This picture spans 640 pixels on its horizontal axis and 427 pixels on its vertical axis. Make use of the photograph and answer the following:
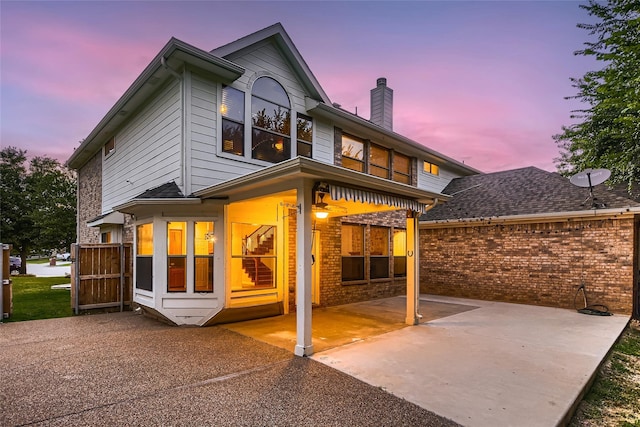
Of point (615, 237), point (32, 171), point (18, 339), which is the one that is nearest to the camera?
point (18, 339)

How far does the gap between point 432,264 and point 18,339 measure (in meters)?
11.4

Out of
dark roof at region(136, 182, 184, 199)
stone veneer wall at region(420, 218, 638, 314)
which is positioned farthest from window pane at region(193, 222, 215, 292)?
stone veneer wall at region(420, 218, 638, 314)

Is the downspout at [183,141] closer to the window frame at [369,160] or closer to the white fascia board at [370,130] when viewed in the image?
the white fascia board at [370,130]

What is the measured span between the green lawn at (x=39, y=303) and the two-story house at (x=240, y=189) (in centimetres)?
217

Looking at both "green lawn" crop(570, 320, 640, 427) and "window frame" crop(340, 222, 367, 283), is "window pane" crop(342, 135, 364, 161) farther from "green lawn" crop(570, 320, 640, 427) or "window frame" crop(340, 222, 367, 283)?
"green lawn" crop(570, 320, 640, 427)

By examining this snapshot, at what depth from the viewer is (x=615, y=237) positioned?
29.5 ft

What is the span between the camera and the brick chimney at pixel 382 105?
13664 mm

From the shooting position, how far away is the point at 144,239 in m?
8.03

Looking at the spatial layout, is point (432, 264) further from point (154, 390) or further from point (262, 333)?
point (154, 390)

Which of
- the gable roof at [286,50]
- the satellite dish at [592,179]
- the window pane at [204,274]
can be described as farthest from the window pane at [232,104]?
the satellite dish at [592,179]

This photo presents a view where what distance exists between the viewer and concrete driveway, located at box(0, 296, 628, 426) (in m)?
3.32

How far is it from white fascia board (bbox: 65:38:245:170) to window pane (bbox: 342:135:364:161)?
13.6 feet

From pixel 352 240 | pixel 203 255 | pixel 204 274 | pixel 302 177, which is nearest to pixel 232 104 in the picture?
pixel 203 255

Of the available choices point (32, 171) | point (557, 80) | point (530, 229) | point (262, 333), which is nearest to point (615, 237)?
point (530, 229)
